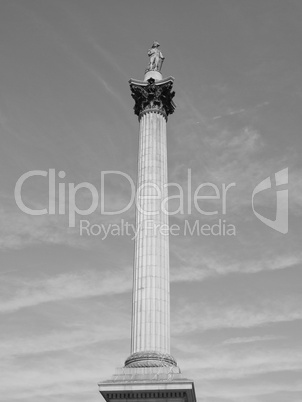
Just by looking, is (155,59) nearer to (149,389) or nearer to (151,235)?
(151,235)

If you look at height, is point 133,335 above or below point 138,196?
below

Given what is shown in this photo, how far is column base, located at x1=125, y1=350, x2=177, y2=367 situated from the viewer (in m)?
33.6

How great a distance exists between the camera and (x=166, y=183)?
4144 centimetres

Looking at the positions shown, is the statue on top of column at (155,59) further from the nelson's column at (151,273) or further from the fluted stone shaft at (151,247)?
the fluted stone shaft at (151,247)

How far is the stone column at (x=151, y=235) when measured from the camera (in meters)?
35.1

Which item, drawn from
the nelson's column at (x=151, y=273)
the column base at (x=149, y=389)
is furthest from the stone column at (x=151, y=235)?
the column base at (x=149, y=389)

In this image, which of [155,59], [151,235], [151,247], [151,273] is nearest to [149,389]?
[151,273]

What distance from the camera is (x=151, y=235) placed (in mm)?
38500

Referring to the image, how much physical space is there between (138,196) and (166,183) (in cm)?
271

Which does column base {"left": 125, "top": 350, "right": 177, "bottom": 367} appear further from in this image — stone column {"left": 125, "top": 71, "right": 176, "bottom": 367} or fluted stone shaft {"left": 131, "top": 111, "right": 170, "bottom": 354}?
fluted stone shaft {"left": 131, "top": 111, "right": 170, "bottom": 354}

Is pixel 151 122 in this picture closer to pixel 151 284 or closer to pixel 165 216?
pixel 165 216

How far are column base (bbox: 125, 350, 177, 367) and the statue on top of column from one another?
2584 cm

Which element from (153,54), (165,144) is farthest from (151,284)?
(153,54)

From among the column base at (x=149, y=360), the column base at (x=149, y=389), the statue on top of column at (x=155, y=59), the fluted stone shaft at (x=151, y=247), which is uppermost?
the statue on top of column at (x=155, y=59)
